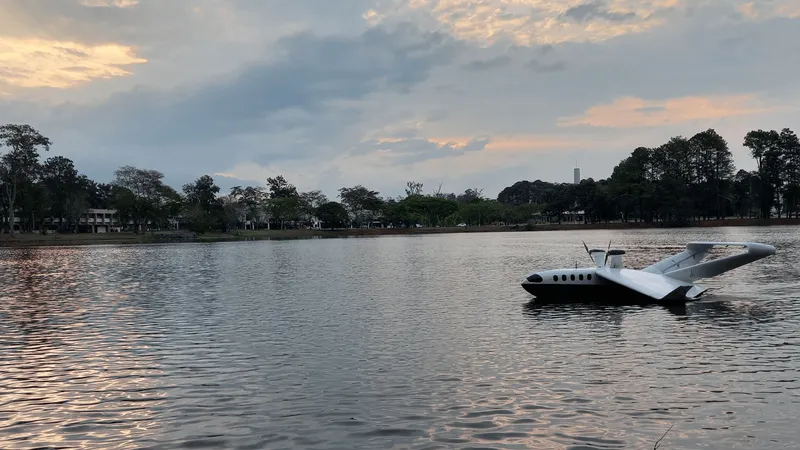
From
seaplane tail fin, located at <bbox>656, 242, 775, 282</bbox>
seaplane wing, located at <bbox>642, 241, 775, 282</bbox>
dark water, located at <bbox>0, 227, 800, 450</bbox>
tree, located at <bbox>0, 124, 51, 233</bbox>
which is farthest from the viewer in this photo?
tree, located at <bbox>0, 124, 51, 233</bbox>

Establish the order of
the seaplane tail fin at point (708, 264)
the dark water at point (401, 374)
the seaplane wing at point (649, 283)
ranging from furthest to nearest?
the seaplane tail fin at point (708, 264) < the seaplane wing at point (649, 283) < the dark water at point (401, 374)

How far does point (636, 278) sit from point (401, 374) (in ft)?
84.9

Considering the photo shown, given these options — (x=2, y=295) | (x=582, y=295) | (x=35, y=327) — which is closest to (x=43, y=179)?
(x=2, y=295)

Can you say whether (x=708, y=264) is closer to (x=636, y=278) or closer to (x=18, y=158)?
(x=636, y=278)

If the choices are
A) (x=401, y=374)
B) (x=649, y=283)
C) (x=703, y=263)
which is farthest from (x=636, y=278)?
(x=401, y=374)

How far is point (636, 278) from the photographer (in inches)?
1597

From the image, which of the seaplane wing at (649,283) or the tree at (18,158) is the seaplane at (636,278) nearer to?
the seaplane wing at (649,283)

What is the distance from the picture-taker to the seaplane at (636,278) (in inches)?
1511

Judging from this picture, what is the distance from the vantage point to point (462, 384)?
62.3 ft

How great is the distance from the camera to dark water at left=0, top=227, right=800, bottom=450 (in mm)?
14633

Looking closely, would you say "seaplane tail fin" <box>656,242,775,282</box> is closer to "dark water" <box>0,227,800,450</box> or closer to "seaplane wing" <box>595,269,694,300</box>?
"seaplane wing" <box>595,269,694,300</box>

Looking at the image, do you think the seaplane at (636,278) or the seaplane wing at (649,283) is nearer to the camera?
the seaplane wing at (649,283)

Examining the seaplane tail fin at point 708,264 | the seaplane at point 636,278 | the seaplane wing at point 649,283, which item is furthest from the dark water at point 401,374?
the seaplane tail fin at point 708,264

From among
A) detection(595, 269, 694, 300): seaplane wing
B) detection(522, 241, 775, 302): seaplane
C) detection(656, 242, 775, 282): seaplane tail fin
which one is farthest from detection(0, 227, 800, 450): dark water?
detection(656, 242, 775, 282): seaplane tail fin
